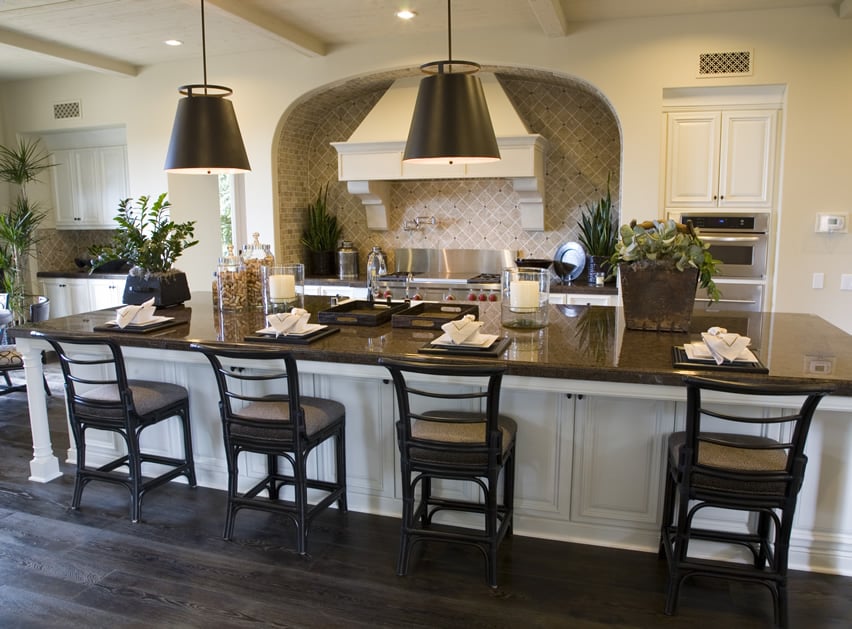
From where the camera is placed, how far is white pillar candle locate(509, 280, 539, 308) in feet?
10.2

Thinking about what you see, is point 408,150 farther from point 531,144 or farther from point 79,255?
point 79,255

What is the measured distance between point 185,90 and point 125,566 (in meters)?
2.28

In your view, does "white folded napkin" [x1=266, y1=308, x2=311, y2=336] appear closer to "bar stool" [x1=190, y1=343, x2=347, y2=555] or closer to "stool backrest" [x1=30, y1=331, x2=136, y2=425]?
"bar stool" [x1=190, y1=343, x2=347, y2=555]

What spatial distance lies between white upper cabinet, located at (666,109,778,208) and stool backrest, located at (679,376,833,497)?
284 cm

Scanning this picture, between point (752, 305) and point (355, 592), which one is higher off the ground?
point (752, 305)

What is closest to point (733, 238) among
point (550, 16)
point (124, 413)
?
point (550, 16)

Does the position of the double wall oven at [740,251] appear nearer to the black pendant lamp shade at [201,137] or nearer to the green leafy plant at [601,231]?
the green leafy plant at [601,231]

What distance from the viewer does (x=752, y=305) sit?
Answer: 489cm

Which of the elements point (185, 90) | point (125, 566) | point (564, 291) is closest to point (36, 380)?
point (125, 566)

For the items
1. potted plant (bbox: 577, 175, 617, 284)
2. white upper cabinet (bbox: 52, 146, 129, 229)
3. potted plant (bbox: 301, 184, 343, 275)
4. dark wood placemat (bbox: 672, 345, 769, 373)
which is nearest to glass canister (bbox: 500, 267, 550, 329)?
dark wood placemat (bbox: 672, 345, 769, 373)

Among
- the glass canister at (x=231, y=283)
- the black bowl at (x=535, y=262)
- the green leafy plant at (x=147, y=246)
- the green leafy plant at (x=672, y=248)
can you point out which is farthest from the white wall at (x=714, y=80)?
the glass canister at (x=231, y=283)

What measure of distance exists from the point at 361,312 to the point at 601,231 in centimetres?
287

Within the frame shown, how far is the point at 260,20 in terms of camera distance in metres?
4.70

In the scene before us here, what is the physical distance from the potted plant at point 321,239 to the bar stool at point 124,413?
3.15 metres
